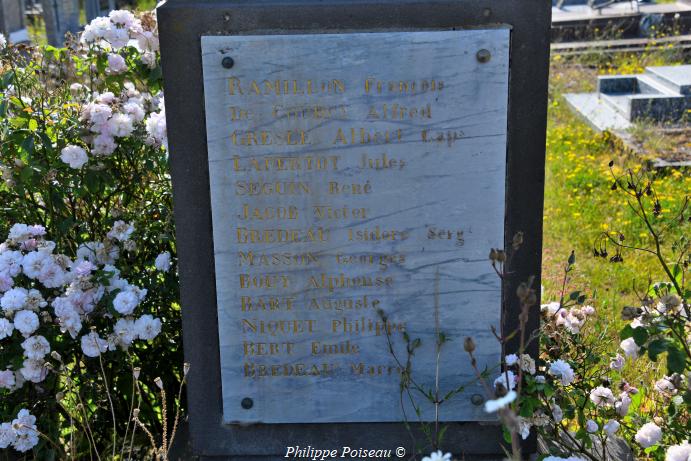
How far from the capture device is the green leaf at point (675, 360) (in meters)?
2.22

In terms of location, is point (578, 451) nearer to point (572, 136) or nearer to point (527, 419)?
point (527, 419)

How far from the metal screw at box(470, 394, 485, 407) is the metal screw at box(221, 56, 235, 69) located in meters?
1.32

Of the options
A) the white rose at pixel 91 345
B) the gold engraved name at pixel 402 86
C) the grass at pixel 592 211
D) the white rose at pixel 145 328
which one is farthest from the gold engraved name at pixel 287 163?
the grass at pixel 592 211

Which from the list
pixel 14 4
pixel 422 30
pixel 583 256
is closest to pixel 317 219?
pixel 422 30

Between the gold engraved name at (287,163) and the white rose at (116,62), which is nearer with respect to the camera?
the gold engraved name at (287,163)

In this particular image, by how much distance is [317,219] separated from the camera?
8.86 feet

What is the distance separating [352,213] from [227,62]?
61 cm

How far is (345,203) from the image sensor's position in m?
2.68

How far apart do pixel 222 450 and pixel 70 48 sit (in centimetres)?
176

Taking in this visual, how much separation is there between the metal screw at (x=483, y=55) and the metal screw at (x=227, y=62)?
74cm

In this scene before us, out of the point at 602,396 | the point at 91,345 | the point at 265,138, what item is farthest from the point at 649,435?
the point at 91,345

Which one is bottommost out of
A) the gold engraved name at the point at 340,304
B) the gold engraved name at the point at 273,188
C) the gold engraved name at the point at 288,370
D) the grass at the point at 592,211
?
the grass at the point at 592,211

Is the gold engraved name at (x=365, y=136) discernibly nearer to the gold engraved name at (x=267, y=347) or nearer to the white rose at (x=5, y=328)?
the gold engraved name at (x=267, y=347)

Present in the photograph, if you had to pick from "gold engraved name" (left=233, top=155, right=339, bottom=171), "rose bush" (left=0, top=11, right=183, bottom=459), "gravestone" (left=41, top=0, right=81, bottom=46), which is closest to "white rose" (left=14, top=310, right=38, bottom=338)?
"rose bush" (left=0, top=11, right=183, bottom=459)
